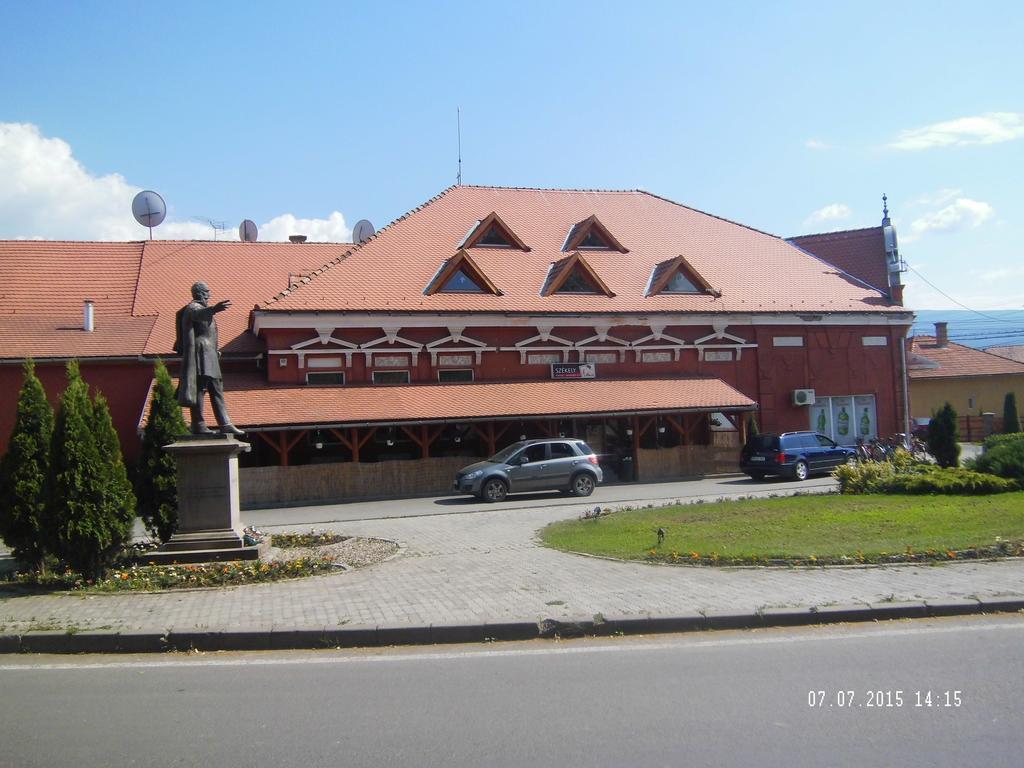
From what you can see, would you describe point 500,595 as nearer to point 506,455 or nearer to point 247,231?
point 506,455

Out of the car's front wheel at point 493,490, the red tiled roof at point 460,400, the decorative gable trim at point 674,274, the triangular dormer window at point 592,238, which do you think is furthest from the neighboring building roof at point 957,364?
the car's front wheel at point 493,490

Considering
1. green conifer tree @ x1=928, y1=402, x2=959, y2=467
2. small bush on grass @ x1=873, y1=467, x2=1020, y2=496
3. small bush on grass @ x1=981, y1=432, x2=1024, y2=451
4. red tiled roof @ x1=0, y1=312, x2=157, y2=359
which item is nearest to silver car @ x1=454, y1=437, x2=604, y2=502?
small bush on grass @ x1=873, y1=467, x2=1020, y2=496

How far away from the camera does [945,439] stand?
24766 mm

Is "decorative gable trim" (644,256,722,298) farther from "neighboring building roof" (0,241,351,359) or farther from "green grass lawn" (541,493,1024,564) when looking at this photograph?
"green grass lawn" (541,493,1024,564)

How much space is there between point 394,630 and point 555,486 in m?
16.4

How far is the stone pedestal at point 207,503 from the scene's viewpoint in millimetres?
12633

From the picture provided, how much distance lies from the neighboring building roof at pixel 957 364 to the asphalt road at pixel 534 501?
30.5m

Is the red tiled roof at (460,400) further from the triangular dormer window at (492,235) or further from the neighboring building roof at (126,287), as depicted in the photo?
the triangular dormer window at (492,235)

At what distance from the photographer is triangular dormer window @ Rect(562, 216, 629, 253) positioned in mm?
36438

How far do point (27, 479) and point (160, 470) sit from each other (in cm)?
236

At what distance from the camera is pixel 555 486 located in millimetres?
24672

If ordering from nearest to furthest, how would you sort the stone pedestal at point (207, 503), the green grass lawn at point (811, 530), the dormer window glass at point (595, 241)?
the green grass lawn at point (811, 530), the stone pedestal at point (207, 503), the dormer window glass at point (595, 241)

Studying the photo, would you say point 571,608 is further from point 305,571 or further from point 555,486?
point 555,486

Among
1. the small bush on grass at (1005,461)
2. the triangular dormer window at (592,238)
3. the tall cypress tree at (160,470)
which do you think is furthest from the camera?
the triangular dormer window at (592,238)
